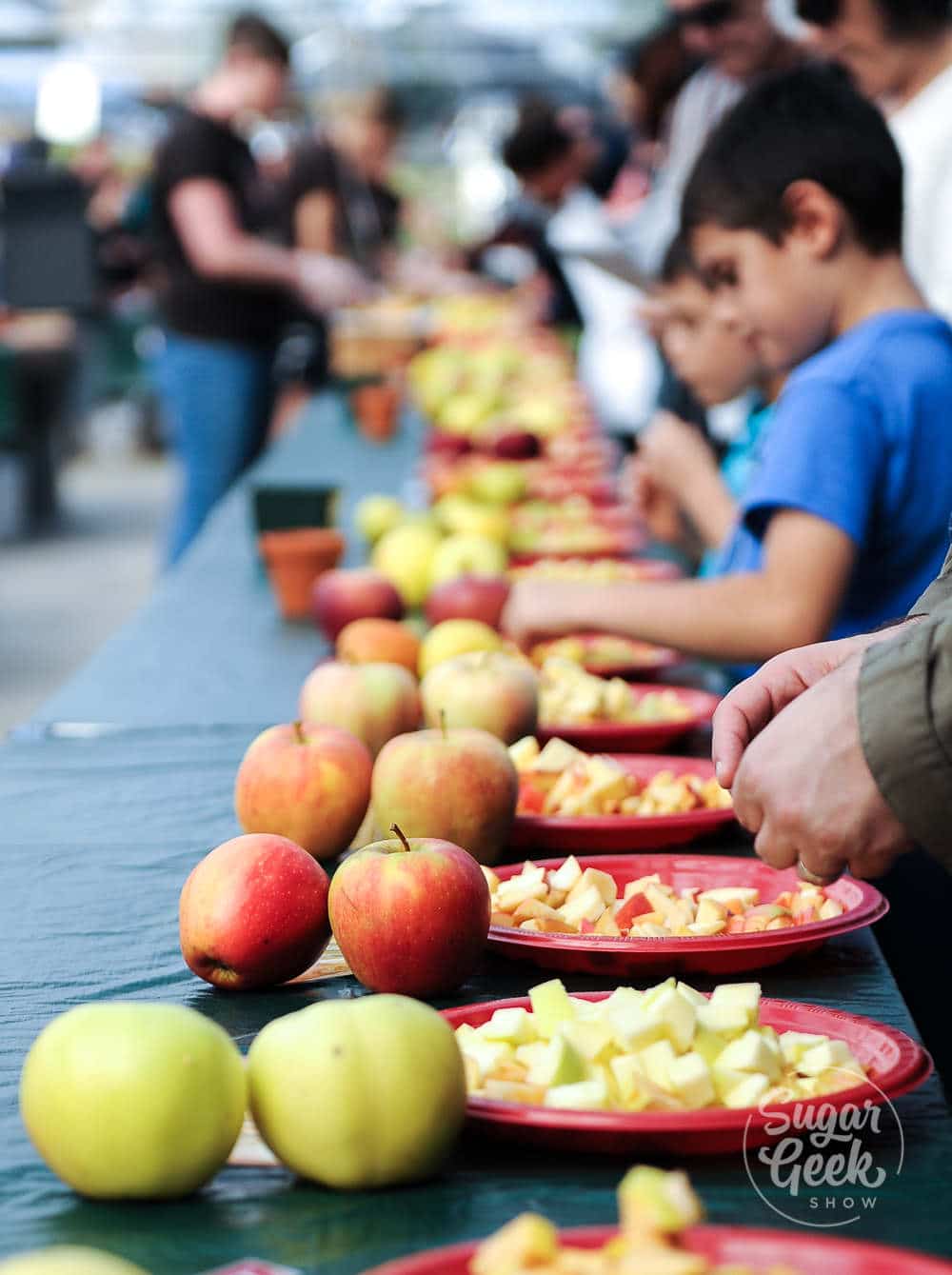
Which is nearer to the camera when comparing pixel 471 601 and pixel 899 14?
pixel 471 601

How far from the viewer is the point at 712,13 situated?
14.3 feet

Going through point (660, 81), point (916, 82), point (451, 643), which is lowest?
point (451, 643)

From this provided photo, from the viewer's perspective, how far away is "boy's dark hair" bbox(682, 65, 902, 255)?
220 centimetres

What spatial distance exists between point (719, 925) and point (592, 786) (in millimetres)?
356

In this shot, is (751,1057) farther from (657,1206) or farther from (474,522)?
(474,522)

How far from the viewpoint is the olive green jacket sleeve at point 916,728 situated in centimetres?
105

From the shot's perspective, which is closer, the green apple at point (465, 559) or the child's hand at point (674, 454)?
the green apple at point (465, 559)

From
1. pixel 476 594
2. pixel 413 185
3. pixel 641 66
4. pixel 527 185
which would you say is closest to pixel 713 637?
pixel 476 594

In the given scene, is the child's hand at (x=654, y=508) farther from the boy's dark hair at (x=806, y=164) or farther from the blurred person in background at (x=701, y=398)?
the boy's dark hair at (x=806, y=164)

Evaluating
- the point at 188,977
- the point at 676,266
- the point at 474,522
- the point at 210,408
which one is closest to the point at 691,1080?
the point at 188,977

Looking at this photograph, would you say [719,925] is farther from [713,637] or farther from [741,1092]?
[713,637]

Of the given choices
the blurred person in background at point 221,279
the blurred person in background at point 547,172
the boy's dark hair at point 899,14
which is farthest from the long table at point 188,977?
the blurred person in background at point 547,172

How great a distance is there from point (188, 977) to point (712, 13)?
3.65 metres

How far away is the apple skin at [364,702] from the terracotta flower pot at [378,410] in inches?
129
